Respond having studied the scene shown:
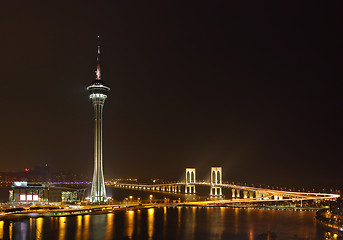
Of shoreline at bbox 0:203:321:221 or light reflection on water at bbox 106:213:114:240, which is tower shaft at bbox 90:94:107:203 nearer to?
shoreline at bbox 0:203:321:221

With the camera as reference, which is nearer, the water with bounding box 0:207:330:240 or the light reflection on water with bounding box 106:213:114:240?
the water with bounding box 0:207:330:240

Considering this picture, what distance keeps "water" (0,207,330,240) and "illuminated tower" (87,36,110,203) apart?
9.33 metres

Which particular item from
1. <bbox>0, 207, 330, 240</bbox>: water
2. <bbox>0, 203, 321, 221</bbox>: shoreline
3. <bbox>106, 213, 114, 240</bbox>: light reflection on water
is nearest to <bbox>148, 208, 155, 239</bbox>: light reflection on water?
<bbox>0, 207, 330, 240</bbox>: water

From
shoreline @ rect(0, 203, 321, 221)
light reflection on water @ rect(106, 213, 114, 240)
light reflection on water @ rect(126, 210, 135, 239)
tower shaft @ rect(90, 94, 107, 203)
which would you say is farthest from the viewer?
tower shaft @ rect(90, 94, 107, 203)

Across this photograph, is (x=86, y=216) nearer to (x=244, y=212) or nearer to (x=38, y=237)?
(x=38, y=237)

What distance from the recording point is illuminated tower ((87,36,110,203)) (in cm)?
5879

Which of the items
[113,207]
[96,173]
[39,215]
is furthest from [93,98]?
[39,215]

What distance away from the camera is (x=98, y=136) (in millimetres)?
60969

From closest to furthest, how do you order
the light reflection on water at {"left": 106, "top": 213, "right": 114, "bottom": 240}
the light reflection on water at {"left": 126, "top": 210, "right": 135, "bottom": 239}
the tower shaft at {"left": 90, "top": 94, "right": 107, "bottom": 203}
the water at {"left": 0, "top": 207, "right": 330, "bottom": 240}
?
1. the water at {"left": 0, "top": 207, "right": 330, "bottom": 240}
2. the light reflection on water at {"left": 106, "top": 213, "right": 114, "bottom": 240}
3. the light reflection on water at {"left": 126, "top": 210, "right": 135, "bottom": 239}
4. the tower shaft at {"left": 90, "top": 94, "right": 107, "bottom": 203}

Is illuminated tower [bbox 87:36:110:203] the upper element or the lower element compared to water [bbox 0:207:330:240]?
upper

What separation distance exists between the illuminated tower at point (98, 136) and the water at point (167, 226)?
933 centimetres

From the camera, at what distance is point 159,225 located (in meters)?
41.5

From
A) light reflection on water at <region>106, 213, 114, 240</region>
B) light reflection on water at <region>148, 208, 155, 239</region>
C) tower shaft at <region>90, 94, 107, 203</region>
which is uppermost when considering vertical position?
tower shaft at <region>90, 94, 107, 203</region>

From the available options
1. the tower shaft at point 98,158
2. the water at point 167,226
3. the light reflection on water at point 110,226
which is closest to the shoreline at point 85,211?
the water at point 167,226
